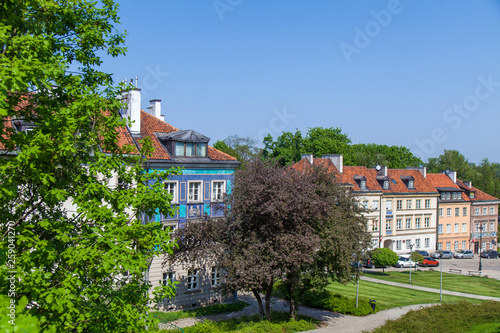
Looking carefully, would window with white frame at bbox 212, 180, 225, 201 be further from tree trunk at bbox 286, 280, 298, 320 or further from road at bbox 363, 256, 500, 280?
road at bbox 363, 256, 500, 280

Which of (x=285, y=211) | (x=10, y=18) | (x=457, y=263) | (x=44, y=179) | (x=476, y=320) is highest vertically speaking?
(x=10, y=18)

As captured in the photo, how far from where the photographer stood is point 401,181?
6231cm

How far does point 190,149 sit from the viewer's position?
30812mm

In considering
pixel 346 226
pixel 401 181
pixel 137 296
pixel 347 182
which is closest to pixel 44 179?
pixel 137 296

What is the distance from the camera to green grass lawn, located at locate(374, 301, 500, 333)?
2162 centimetres

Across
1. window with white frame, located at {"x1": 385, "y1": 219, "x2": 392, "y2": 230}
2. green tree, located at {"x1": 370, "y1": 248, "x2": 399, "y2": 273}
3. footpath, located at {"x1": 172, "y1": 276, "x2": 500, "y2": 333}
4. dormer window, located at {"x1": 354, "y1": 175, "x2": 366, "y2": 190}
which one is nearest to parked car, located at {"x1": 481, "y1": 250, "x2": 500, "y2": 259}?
window with white frame, located at {"x1": 385, "y1": 219, "x2": 392, "y2": 230}

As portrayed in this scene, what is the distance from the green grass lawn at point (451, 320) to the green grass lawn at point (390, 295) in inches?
251

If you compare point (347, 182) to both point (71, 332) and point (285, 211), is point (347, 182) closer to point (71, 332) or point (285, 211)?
point (285, 211)

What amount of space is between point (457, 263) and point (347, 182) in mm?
19334

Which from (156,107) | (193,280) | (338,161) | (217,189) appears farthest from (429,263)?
(156,107)

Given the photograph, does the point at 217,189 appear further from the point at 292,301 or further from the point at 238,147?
the point at 238,147

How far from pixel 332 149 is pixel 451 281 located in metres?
44.3

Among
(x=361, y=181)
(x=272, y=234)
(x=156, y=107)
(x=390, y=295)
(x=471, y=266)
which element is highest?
(x=156, y=107)

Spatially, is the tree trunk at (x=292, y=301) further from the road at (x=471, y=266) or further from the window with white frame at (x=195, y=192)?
the road at (x=471, y=266)
